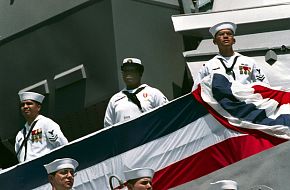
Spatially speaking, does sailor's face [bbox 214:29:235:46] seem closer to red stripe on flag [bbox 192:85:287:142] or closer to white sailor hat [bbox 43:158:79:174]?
red stripe on flag [bbox 192:85:287:142]

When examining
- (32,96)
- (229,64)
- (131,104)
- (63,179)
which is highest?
(229,64)

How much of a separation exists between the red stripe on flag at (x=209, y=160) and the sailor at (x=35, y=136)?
123 cm

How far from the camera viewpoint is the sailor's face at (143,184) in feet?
30.2

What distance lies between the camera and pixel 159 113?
37.1 feet

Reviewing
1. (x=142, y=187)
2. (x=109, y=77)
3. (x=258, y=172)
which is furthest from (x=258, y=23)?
(x=142, y=187)

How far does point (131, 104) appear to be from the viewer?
11852 millimetres

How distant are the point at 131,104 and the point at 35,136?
93 centimetres

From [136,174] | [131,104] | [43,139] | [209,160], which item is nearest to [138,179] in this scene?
[136,174]

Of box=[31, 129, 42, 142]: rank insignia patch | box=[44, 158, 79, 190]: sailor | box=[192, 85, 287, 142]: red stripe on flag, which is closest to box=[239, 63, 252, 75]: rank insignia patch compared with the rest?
box=[192, 85, 287, 142]: red stripe on flag

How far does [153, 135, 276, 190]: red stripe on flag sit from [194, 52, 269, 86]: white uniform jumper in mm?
700

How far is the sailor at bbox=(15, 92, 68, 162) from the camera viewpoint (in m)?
11.9

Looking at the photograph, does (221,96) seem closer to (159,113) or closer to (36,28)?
(159,113)

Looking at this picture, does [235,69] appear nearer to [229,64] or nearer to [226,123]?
[229,64]

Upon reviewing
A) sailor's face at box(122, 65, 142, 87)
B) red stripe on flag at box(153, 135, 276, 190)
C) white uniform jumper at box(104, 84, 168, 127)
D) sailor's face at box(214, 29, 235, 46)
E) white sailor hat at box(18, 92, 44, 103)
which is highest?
sailor's face at box(214, 29, 235, 46)
